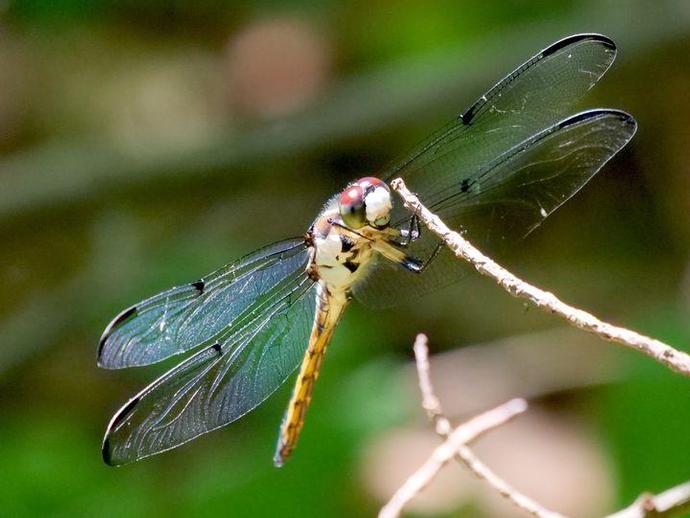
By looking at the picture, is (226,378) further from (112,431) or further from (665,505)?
(665,505)

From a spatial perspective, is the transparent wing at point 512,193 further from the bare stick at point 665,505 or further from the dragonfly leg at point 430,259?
the bare stick at point 665,505

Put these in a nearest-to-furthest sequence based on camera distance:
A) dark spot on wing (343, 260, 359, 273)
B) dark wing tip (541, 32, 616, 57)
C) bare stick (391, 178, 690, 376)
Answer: bare stick (391, 178, 690, 376) → dark wing tip (541, 32, 616, 57) → dark spot on wing (343, 260, 359, 273)

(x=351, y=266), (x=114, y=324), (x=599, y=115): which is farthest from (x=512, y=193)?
(x=114, y=324)

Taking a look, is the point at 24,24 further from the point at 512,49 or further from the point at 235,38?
the point at 512,49

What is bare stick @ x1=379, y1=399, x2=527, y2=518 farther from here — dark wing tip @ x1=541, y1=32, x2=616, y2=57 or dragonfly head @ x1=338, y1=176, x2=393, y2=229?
dark wing tip @ x1=541, y1=32, x2=616, y2=57

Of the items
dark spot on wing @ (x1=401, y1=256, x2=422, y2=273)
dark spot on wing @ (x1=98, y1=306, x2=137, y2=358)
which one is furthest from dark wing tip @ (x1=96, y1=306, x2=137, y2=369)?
dark spot on wing @ (x1=401, y1=256, x2=422, y2=273)

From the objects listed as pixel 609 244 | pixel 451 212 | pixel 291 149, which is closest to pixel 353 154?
pixel 291 149

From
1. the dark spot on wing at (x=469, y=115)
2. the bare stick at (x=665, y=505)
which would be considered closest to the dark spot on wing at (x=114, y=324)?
the dark spot on wing at (x=469, y=115)
